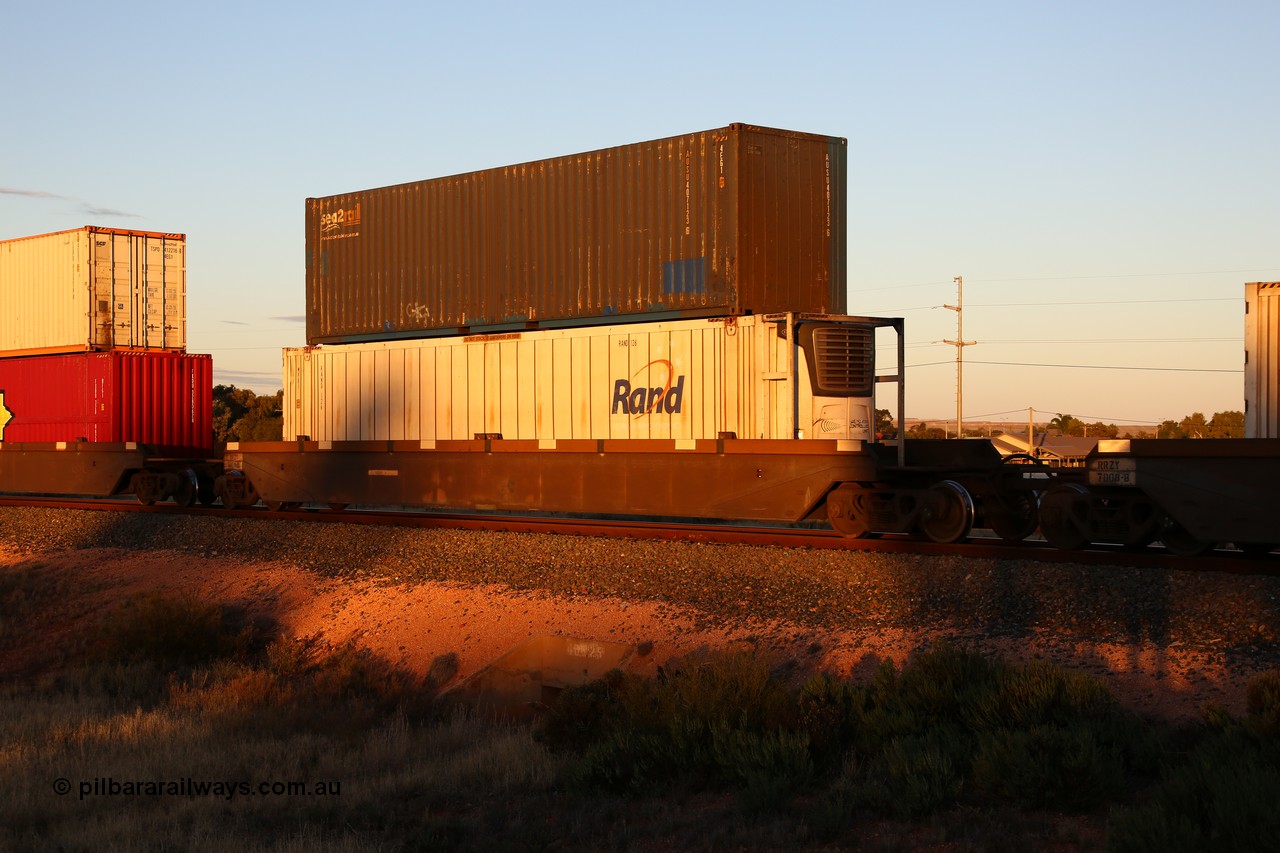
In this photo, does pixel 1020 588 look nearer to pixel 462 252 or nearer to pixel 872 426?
pixel 872 426

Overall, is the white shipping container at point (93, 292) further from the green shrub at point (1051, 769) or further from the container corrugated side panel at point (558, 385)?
the green shrub at point (1051, 769)

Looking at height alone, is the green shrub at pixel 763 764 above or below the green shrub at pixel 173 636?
above

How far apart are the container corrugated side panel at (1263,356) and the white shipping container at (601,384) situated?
196 inches

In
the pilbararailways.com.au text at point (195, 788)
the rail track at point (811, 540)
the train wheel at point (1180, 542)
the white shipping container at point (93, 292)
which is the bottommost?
the pilbararailways.com.au text at point (195, 788)

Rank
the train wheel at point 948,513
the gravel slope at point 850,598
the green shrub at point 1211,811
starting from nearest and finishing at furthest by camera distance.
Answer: the green shrub at point 1211,811 → the gravel slope at point 850,598 → the train wheel at point 948,513

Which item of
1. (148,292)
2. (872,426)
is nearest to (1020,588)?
(872,426)

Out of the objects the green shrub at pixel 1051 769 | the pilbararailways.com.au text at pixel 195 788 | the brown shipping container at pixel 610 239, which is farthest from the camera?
the brown shipping container at pixel 610 239

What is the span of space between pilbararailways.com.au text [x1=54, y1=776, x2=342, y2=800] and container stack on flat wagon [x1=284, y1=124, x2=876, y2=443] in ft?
27.9

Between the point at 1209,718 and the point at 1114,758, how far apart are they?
3.24 ft

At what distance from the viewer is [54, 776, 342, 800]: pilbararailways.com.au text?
8.68 metres

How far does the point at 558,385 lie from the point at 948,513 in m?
6.43

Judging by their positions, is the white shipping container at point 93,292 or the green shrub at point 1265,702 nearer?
the green shrub at point 1265,702

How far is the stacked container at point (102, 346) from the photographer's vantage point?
24.0m

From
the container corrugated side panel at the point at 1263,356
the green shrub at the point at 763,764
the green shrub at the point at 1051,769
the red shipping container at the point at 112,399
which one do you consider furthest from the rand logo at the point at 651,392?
the red shipping container at the point at 112,399
